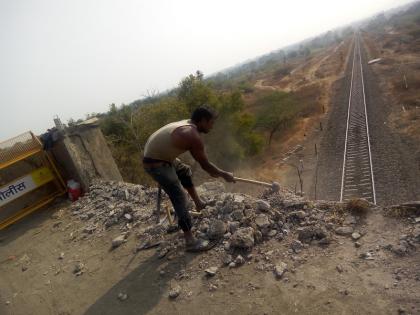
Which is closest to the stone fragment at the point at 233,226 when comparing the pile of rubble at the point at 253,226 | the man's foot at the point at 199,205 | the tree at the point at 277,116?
the pile of rubble at the point at 253,226

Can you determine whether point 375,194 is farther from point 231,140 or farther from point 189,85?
point 189,85

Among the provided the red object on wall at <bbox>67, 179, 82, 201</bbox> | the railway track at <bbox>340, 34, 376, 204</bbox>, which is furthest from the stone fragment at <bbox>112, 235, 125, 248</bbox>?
the railway track at <bbox>340, 34, 376, 204</bbox>

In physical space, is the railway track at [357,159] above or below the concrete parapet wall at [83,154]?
below

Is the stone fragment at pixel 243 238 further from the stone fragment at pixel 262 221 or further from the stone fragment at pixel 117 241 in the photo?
the stone fragment at pixel 117 241

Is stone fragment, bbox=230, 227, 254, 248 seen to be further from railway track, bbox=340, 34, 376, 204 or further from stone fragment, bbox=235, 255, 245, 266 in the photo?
railway track, bbox=340, 34, 376, 204

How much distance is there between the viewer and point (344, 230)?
Answer: 4117 mm

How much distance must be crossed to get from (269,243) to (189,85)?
2092 cm

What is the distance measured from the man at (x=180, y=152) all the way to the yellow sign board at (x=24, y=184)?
4885mm

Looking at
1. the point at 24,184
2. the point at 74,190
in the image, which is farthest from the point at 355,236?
the point at 24,184

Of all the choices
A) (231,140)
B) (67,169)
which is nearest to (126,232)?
(67,169)

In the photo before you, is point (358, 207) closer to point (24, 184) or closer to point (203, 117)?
point (203, 117)

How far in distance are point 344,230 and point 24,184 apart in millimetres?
6895

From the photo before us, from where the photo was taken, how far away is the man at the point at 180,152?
3988mm

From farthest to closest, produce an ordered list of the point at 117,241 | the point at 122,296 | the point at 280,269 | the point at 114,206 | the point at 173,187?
the point at 114,206 < the point at 117,241 < the point at 173,187 < the point at 122,296 < the point at 280,269
